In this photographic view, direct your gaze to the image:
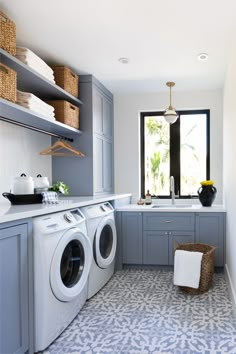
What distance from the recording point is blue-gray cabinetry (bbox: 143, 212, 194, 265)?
152 inches

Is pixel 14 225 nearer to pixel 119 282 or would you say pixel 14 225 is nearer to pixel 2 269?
pixel 2 269

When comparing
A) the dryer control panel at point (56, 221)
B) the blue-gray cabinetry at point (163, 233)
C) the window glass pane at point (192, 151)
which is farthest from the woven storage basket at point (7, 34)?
the window glass pane at point (192, 151)

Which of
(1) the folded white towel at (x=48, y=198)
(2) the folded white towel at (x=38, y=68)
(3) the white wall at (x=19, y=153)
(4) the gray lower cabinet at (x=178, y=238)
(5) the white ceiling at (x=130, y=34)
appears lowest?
(4) the gray lower cabinet at (x=178, y=238)

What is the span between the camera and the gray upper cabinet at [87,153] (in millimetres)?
3893

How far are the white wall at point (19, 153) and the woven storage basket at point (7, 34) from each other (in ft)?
2.37

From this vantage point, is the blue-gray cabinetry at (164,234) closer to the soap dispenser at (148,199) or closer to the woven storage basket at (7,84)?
the soap dispenser at (148,199)

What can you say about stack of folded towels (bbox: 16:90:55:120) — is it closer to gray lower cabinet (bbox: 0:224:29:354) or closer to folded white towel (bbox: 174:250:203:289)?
gray lower cabinet (bbox: 0:224:29:354)

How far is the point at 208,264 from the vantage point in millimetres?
3203

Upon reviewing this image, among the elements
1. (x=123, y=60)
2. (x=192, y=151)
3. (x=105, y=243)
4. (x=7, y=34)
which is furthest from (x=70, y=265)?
(x=192, y=151)

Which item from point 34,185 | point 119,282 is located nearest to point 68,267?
point 34,185

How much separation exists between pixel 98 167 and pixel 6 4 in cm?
219

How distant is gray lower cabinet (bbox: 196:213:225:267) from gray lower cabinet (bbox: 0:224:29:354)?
7.78ft

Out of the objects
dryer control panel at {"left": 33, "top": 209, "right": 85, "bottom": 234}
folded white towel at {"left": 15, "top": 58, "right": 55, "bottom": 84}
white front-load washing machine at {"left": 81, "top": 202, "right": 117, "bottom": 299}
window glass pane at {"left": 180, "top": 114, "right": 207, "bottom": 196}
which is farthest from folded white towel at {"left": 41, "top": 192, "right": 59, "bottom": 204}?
window glass pane at {"left": 180, "top": 114, "right": 207, "bottom": 196}

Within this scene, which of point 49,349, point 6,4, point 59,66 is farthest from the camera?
point 59,66
